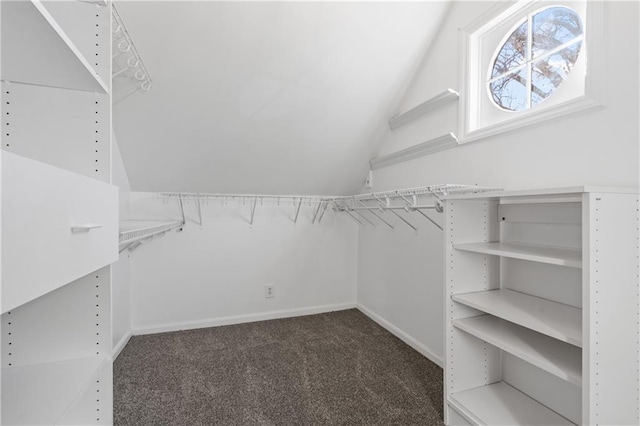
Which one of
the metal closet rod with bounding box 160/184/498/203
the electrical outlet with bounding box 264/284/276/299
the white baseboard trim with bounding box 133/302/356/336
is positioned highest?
the metal closet rod with bounding box 160/184/498/203

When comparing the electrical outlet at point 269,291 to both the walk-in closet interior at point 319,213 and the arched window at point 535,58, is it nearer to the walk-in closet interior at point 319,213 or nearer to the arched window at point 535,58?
the walk-in closet interior at point 319,213

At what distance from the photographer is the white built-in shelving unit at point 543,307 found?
952mm

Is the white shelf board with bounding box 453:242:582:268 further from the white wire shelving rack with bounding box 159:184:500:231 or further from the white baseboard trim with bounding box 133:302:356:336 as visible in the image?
the white baseboard trim with bounding box 133:302:356:336

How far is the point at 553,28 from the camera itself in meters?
1.46

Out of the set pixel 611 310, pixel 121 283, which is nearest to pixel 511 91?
pixel 611 310

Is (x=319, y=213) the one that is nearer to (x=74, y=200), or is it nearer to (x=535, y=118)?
(x=535, y=118)

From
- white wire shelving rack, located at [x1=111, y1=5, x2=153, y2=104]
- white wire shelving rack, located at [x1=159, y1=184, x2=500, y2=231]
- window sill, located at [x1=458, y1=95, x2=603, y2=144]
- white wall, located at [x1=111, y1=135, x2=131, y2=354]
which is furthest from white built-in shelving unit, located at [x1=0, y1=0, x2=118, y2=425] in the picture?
window sill, located at [x1=458, y1=95, x2=603, y2=144]

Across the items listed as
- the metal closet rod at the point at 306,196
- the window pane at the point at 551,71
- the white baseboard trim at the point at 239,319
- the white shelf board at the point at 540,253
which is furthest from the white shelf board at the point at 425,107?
the white baseboard trim at the point at 239,319

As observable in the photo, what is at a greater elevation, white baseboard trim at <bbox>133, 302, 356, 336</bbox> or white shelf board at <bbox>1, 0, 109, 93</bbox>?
white shelf board at <bbox>1, 0, 109, 93</bbox>

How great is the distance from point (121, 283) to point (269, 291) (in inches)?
47.5

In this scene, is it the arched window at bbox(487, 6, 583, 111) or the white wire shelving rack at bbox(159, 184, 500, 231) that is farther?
the white wire shelving rack at bbox(159, 184, 500, 231)

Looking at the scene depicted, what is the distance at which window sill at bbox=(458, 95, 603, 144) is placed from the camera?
1229 mm

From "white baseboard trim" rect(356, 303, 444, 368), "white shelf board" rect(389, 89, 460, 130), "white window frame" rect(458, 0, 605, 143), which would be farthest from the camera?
"white baseboard trim" rect(356, 303, 444, 368)

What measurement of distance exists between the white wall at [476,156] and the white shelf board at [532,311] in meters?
0.54
